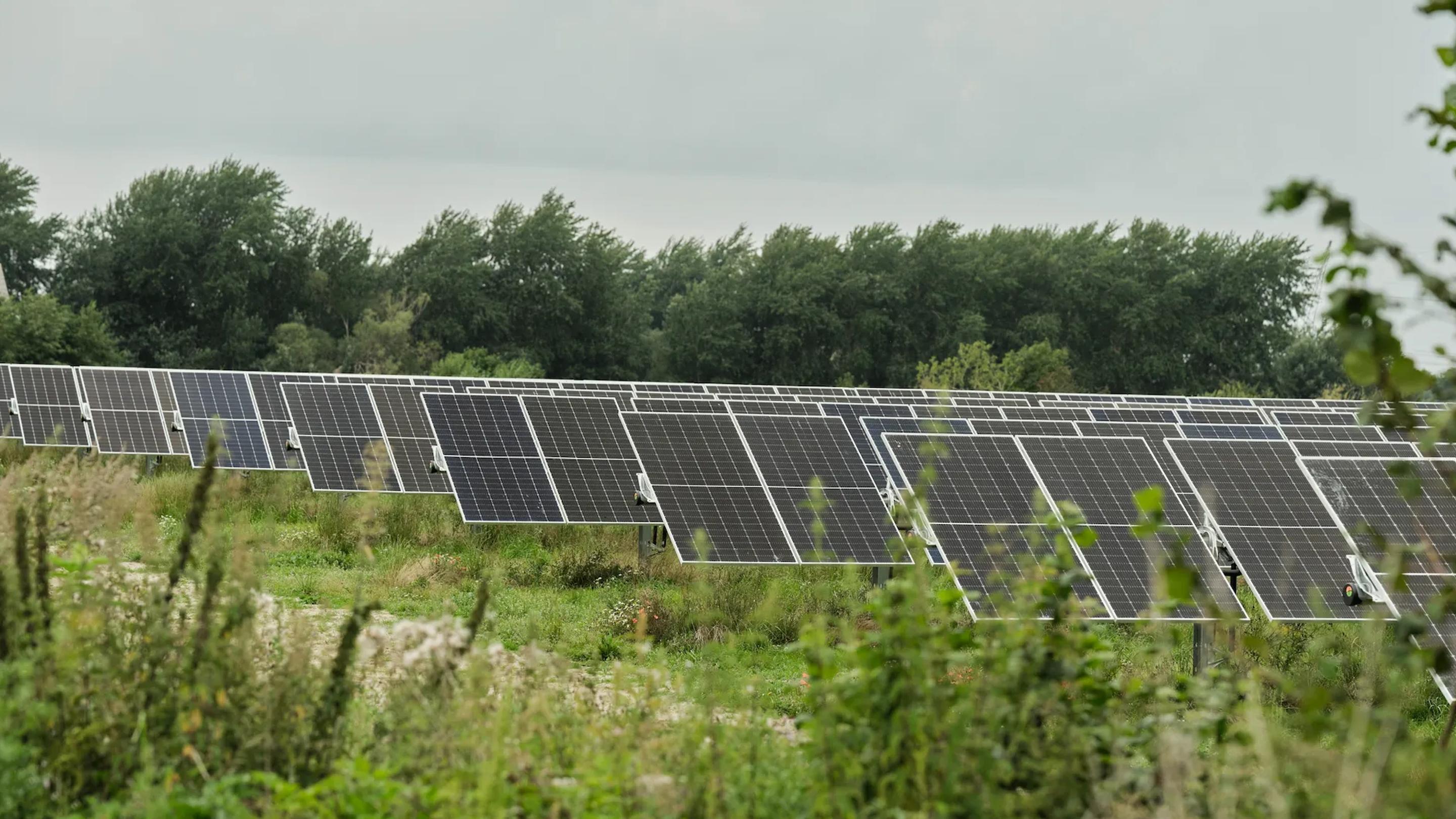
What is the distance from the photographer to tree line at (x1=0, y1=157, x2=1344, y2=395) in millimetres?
61094

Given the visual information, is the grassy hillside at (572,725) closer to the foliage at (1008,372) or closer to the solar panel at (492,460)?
A: the solar panel at (492,460)

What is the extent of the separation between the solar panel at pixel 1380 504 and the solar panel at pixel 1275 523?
0.22 m

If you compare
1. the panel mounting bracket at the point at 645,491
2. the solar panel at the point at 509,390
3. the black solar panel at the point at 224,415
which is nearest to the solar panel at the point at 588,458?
the panel mounting bracket at the point at 645,491

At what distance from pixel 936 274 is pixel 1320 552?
55.2 m

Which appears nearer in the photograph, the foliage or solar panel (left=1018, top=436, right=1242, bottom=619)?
solar panel (left=1018, top=436, right=1242, bottom=619)

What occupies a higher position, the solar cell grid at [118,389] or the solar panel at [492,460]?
the solar cell grid at [118,389]

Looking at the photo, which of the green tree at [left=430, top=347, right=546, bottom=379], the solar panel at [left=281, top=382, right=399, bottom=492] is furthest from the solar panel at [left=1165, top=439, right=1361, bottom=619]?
the green tree at [left=430, top=347, right=546, bottom=379]

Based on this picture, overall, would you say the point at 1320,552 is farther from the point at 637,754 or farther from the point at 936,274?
the point at 936,274

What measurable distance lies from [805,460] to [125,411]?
51.8ft

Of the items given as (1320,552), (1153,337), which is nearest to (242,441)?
(1320,552)

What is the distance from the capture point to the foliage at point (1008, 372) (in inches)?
2076

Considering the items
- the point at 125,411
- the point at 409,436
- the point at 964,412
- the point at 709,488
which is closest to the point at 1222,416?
the point at 964,412

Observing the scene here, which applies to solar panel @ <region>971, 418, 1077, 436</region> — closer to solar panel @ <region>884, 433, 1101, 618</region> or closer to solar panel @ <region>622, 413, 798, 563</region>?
solar panel @ <region>622, 413, 798, 563</region>

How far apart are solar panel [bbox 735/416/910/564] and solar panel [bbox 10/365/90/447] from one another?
14711 mm
